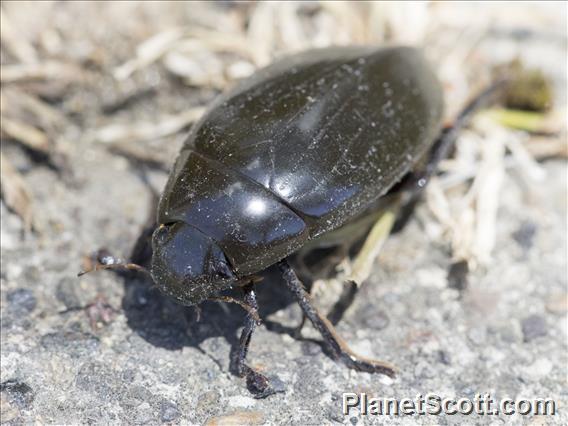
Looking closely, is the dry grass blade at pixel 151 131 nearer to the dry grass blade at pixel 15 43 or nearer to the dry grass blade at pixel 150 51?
the dry grass blade at pixel 150 51

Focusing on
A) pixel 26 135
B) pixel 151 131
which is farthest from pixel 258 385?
pixel 26 135

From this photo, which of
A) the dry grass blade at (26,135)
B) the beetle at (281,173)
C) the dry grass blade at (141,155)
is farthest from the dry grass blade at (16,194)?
the beetle at (281,173)

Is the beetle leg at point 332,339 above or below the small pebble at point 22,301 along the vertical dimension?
above

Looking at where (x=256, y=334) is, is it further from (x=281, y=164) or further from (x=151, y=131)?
(x=151, y=131)

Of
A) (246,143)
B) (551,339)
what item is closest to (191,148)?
(246,143)

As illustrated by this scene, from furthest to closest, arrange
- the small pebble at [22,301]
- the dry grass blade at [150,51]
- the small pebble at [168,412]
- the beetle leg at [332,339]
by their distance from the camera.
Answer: the dry grass blade at [150,51] < the small pebble at [22,301] < the beetle leg at [332,339] < the small pebble at [168,412]

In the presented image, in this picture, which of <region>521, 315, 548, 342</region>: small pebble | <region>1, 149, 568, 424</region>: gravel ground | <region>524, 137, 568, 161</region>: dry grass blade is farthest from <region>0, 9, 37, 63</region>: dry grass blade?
<region>521, 315, 548, 342</region>: small pebble
